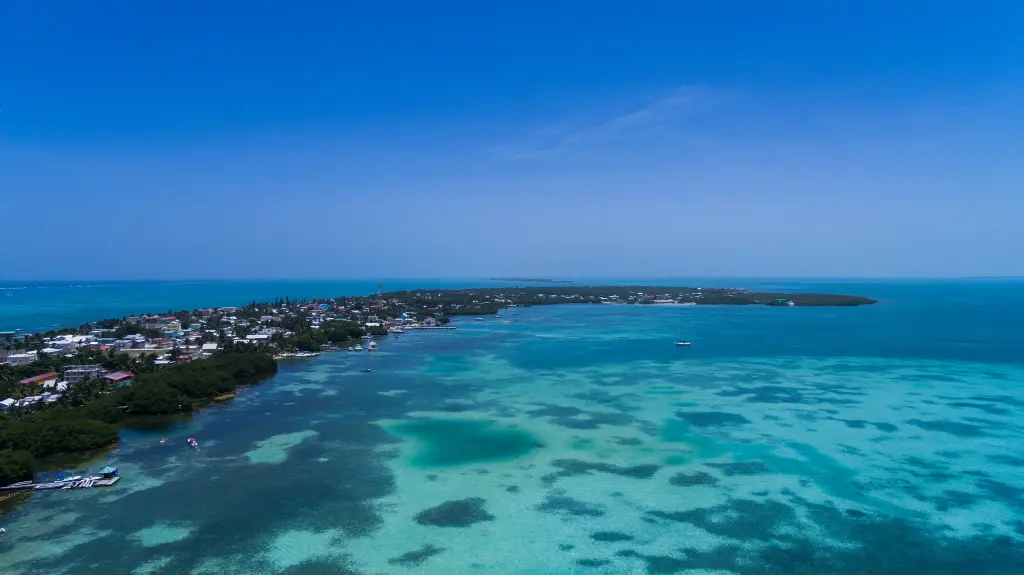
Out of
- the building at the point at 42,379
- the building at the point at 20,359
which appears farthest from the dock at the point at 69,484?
the building at the point at 20,359

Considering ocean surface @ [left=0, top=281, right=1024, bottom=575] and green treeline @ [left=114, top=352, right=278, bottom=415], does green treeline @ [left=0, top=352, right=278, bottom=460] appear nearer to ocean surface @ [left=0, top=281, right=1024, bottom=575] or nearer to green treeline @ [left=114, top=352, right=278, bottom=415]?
green treeline @ [left=114, top=352, right=278, bottom=415]

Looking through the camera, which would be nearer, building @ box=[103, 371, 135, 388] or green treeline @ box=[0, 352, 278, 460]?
green treeline @ box=[0, 352, 278, 460]

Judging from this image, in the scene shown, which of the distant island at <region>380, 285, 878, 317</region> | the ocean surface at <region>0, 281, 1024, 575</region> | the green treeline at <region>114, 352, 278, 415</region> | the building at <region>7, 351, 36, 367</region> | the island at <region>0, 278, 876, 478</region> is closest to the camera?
the ocean surface at <region>0, 281, 1024, 575</region>

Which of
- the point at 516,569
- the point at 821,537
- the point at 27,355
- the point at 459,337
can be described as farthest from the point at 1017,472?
the point at 27,355

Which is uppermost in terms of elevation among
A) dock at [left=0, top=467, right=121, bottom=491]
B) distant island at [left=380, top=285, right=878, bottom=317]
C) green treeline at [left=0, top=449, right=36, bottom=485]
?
distant island at [left=380, top=285, right=878, bottom=317]

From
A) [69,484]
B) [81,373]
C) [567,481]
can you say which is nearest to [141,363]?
[81,373]

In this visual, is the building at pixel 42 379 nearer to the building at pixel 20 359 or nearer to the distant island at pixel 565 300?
the building at pixel 20 359

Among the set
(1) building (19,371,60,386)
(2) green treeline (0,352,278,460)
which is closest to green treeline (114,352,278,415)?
(2) green treeline (0,352,278,460)
